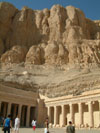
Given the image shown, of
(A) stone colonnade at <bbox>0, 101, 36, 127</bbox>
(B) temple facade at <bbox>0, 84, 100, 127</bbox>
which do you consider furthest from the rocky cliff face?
(A) stone colonnade at <bbox>0, 101, 36, 127</bbox>

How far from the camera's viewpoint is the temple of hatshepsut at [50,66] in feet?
111

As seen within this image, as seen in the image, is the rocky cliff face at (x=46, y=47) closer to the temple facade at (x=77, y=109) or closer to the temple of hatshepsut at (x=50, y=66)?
the temple of hatshepsut at (x=50, y=66)

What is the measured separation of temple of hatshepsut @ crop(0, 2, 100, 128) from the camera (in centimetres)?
3375

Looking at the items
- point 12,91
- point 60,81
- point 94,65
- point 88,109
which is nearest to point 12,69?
point 60,81

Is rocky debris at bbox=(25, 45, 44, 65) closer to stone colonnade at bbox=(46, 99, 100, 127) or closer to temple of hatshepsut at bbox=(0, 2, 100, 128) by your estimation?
temple of hatshepsut at bbox=(0, 2, 100, 128)

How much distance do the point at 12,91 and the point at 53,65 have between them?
28418 mm

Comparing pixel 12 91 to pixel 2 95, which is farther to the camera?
pixel 12 91

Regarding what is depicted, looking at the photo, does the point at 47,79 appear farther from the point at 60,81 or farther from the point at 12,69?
the point at 12,69

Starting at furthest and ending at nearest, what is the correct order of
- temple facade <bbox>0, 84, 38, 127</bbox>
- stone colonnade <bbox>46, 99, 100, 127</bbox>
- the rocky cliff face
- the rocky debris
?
the rocky debris
the rocky cliff face
temple facade <bbox>0, 84, 38, 127</bbox>
stone colonnade <bbox>46, 99, 100, 127</bbox>

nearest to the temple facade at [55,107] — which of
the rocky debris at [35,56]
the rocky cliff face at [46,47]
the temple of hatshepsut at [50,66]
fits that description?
the temple of hatshepsut at [50,66]

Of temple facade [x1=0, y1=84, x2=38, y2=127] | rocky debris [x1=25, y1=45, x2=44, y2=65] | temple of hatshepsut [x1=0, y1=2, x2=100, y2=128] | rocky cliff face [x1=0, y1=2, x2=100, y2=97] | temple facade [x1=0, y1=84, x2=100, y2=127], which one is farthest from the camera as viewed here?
rocky debris [x1=25, y1=45, x2=44, y2=65]

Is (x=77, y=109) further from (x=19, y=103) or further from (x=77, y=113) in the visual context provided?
(x=19, y=103)

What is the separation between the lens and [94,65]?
57.1 meters

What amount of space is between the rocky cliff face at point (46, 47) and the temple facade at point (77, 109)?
26.3 feet
